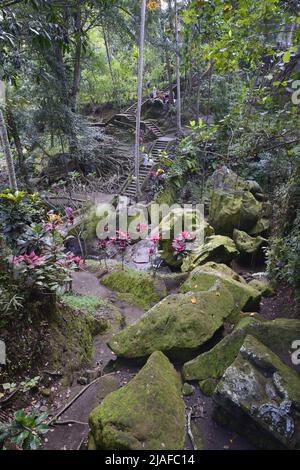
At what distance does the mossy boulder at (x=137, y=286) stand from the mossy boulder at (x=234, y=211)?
3239 mm

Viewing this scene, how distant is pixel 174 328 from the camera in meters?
3.80

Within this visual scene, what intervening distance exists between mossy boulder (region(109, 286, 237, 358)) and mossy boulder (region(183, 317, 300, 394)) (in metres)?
0.29

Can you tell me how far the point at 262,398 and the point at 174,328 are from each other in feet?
4.56

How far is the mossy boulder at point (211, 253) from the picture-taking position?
687 cm

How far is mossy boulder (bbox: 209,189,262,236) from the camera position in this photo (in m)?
8.55

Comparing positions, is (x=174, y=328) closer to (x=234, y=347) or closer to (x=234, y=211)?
(x=234, y=347)

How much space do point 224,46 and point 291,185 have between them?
289 cm

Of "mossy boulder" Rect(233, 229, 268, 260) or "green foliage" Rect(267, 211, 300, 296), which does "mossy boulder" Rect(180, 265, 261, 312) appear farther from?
"mossy boulder" Rect(233, 229, 268, 260)

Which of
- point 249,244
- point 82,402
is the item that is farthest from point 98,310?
point 249,244

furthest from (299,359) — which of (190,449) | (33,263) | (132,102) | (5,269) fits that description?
(132,102)

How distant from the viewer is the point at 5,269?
341 cm

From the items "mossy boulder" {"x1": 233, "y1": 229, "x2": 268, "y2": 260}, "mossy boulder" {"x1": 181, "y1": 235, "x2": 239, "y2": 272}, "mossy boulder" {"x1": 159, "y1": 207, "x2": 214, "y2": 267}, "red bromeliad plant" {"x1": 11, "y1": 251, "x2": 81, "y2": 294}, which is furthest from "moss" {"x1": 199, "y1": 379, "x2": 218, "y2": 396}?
"mossy boulder" {"x1": 233, "y1": 229, "x2": 268, "y2": 260}
